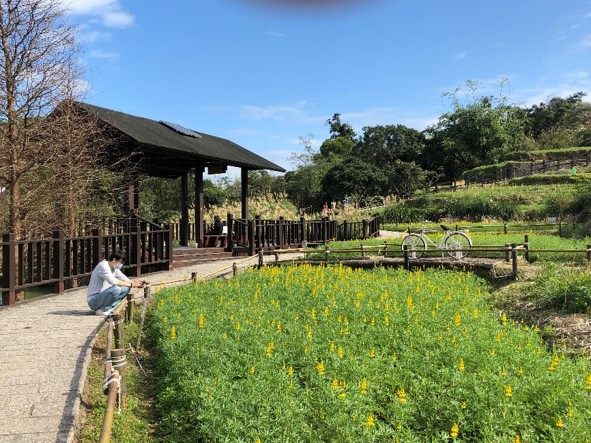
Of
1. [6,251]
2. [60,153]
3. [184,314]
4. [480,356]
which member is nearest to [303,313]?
[184,314]

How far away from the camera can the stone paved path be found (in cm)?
403

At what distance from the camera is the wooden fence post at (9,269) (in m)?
8.77

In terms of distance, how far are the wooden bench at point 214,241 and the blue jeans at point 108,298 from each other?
371 inches

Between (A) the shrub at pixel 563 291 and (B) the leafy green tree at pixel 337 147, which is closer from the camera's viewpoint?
(A) the shrub at pixel 563 291

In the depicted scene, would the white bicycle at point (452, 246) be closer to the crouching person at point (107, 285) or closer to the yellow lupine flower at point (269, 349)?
the crouching person at point (107, 285)

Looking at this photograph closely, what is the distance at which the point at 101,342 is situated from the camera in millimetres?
6711

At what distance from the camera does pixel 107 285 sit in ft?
26.0

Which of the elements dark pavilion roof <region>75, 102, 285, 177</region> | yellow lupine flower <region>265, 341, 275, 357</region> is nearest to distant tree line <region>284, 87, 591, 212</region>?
dark pavilion roof <region>75, 102, 285, 177</region>

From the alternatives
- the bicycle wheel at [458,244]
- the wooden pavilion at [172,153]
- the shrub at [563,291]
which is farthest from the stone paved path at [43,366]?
the bicycle wheel at [458,244]

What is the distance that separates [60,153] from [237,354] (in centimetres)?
883

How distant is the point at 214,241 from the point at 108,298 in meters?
9.94

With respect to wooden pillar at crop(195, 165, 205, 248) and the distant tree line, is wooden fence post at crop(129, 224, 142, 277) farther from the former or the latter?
the distant tree line

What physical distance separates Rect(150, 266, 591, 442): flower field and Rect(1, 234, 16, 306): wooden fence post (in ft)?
9.51

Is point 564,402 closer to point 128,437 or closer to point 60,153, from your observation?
point 128,437
